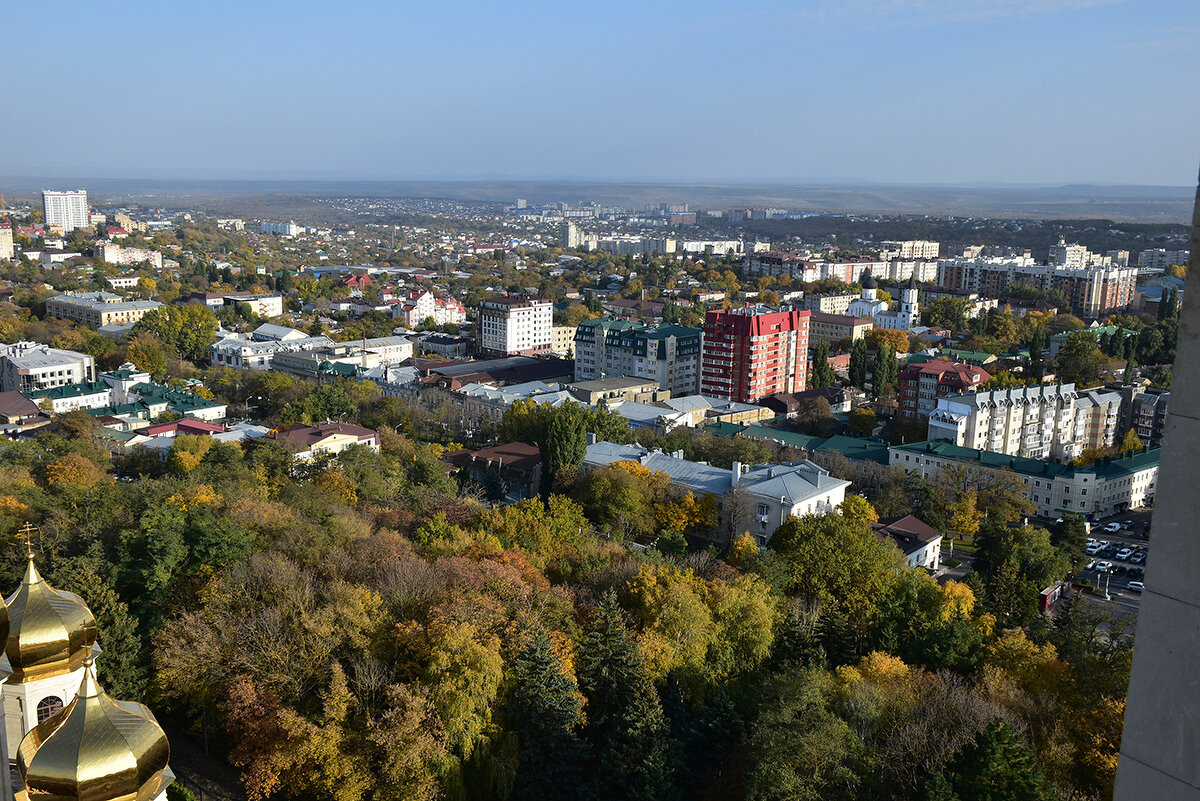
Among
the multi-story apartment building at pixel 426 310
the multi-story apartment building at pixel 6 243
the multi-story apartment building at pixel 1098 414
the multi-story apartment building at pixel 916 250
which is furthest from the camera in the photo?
the multi-story apartment building at pixel 916 250

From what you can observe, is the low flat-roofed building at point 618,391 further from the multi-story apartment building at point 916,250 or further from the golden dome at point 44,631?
the multi-story apartment building at point 916,250

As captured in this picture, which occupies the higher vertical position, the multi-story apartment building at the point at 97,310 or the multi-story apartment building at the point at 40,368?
the multi-story apartment building at the point at 97,310

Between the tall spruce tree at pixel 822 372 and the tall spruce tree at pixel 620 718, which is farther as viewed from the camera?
the tall spruce tree at pixel 822 372

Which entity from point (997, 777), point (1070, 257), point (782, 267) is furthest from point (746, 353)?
point (1070, 257)

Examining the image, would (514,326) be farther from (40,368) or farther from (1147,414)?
(1147,414)

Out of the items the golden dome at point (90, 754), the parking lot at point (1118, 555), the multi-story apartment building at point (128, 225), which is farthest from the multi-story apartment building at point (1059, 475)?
the multi-story apartment building at point (128, 225)

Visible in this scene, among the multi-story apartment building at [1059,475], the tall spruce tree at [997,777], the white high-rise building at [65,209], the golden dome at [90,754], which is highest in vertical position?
the white high-rise building at [65,209]
